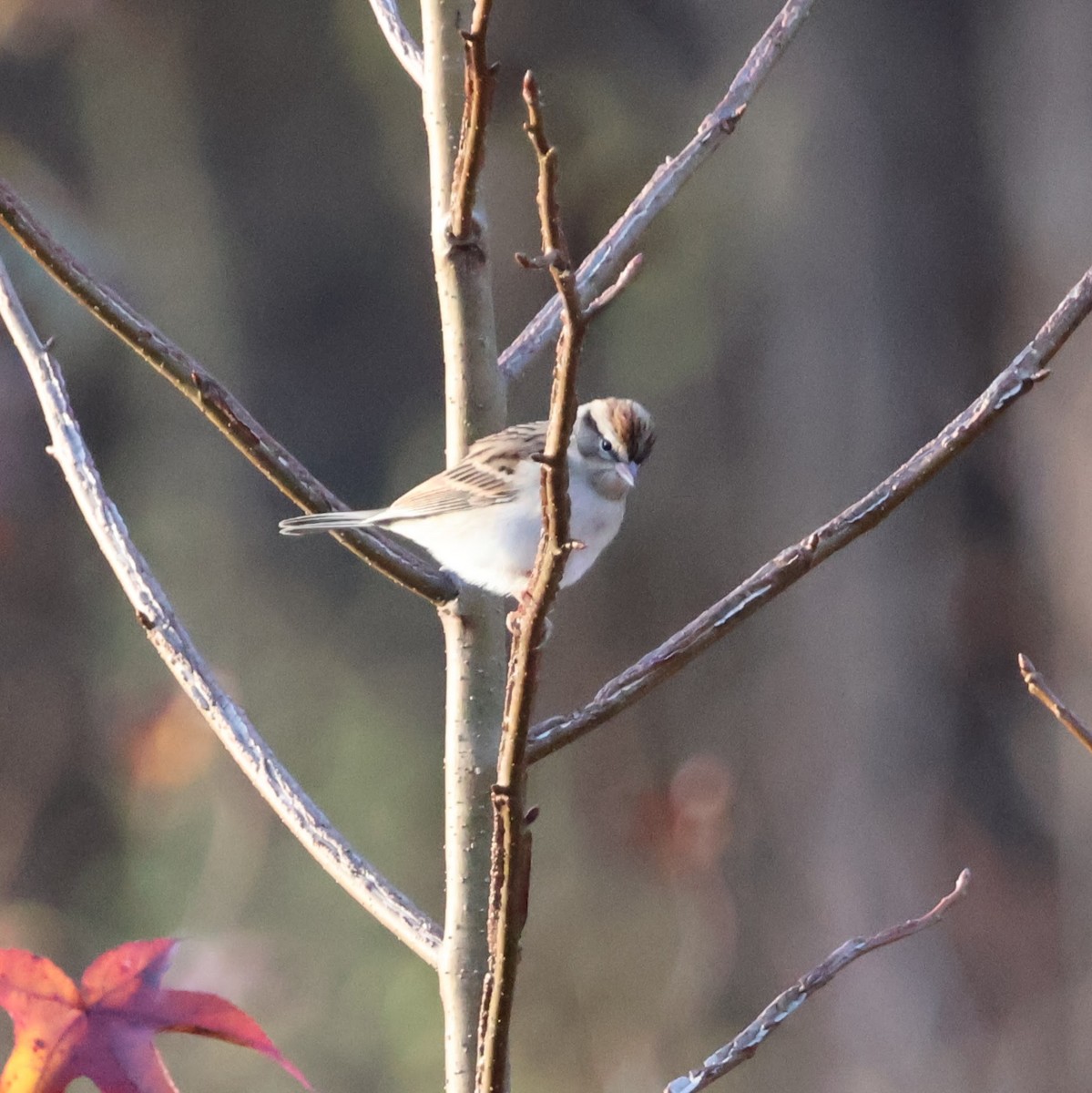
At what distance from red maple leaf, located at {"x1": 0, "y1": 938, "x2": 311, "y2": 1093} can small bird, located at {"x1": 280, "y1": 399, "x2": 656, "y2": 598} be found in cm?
40

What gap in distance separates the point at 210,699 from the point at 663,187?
38cm

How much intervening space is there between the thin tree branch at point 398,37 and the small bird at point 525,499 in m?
0.28

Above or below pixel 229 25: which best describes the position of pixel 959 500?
below

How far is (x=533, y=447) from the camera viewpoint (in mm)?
1074

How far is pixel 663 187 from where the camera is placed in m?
0.70

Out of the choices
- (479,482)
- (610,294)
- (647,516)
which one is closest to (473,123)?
(610,294)

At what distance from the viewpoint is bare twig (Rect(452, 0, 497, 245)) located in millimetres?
399

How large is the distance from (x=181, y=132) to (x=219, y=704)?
3.69ft

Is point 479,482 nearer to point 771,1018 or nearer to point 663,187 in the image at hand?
point 663,187

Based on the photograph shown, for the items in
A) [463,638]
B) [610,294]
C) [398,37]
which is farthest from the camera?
[398,37]

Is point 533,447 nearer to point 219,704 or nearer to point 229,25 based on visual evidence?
point 219,704

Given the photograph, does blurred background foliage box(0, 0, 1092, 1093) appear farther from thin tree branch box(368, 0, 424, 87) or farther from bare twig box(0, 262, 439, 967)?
bare twig box(0, 262, 439, 967)

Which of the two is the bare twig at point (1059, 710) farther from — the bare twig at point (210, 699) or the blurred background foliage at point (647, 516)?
the blurred background foliage at point (647, 516)

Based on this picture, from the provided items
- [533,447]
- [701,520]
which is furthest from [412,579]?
[701,520]
